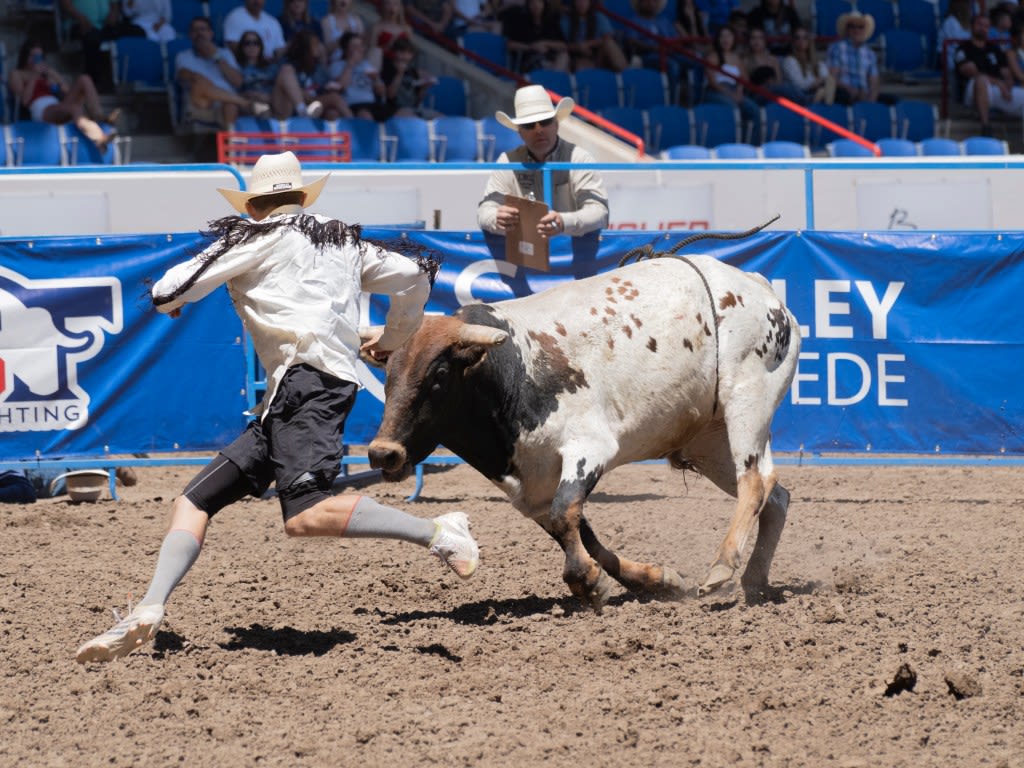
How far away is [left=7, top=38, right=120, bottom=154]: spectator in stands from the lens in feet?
50.6

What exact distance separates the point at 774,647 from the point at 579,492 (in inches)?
39.4

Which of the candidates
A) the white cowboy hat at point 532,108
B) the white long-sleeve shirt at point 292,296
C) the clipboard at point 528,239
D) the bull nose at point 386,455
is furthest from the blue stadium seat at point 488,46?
the bull nose at point 386,455

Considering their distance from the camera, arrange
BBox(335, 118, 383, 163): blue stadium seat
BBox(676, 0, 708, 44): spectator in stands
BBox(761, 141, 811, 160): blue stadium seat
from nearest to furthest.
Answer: BBox(335, 118, 383, 163): blue stadium seat → BBox(761, 141, 811, 160): blue stadium seat → BBox(676, 0, 708, 44): spectator in stands

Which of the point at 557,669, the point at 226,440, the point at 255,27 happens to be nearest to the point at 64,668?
the point at 557,669

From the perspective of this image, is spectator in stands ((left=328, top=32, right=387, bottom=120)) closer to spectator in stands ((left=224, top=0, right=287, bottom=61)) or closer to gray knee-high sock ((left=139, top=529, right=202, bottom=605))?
spectator in stands ((left=224, top=0, right=287, bottom=61))

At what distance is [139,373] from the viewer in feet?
29.6

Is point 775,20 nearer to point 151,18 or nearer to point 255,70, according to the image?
point 255,70

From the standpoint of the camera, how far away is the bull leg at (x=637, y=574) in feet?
20.3

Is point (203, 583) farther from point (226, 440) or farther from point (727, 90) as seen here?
point (727, 90)

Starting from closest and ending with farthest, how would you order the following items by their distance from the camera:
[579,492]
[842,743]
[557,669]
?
[842,743] → [557,669] → [579,492]

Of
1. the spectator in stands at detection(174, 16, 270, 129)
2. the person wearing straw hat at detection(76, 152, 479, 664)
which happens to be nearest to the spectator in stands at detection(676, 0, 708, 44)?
the spectator in stands at detection(174, 16, 270, 129)

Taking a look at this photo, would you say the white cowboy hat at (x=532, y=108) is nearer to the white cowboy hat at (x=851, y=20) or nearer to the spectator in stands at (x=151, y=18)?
the spectator in stands at (x=151, y=18)

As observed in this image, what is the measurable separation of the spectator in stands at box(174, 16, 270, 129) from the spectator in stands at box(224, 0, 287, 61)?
0.25m

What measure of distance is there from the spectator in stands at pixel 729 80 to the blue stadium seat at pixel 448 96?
3167 millimetres
